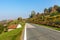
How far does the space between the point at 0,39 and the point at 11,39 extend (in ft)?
5.17

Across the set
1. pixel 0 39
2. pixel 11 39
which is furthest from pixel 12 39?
pixel 0 39

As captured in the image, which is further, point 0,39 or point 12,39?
point 12,39

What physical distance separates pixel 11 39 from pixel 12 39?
3.4 inches

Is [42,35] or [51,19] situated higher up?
[42,35]

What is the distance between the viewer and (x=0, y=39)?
44.5 ft

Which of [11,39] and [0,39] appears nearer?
[0,39]

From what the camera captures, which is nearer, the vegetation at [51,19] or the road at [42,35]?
the road at [42,35]

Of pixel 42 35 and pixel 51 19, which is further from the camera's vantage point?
pixel 51 19

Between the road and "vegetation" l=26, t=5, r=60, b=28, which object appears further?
"vegetation" l=26, t=5, r=60, b=28

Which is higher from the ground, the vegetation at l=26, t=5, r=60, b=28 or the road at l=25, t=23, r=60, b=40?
the road at l=25, t=23, r=60, b=40

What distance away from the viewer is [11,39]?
1496cm

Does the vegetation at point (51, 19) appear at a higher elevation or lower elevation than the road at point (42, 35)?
lower

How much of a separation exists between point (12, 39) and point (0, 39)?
5.29ft

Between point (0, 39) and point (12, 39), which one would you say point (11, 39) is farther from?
point (0, 39)
